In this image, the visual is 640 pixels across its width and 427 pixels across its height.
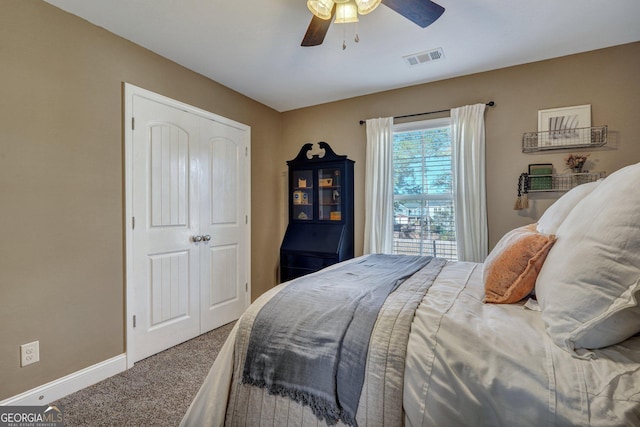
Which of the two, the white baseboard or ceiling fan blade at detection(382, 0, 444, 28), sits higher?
ceiling fan blade at detection(382, 0, 444, 28)

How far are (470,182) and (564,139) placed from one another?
80cm

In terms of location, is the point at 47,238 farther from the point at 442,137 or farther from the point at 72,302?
the point at 442,137

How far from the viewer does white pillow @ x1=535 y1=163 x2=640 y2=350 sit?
0.81m

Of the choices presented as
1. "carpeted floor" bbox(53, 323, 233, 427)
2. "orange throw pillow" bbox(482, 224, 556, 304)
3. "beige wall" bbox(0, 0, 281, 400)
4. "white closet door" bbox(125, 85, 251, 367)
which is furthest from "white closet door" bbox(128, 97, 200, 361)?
"orange throw pillow" bbox(482, 224, 556, 304)

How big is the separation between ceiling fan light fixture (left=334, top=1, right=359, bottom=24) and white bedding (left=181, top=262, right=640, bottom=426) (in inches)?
65.0

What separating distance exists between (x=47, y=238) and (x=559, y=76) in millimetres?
4123

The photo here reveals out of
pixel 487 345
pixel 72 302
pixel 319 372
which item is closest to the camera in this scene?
pixel 487 345

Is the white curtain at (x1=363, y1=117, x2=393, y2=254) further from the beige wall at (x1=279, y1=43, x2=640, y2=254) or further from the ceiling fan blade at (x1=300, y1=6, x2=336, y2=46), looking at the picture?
the ceiling fan blade at (x1=300, y1=6, x2=336, y2=46)

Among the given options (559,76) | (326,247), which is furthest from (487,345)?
(559,76)

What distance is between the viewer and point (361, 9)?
1.62 metres

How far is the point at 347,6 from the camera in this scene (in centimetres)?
166

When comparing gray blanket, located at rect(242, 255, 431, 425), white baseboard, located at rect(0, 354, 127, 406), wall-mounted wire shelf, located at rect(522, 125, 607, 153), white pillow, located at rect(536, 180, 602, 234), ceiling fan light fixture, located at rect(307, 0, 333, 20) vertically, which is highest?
ceiling fan light fixture, located at rect(307, 0, 333, 20)

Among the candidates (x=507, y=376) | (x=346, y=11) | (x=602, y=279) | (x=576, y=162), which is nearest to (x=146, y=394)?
(x=507, y=376)

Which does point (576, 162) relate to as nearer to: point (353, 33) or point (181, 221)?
point (353, 33)
